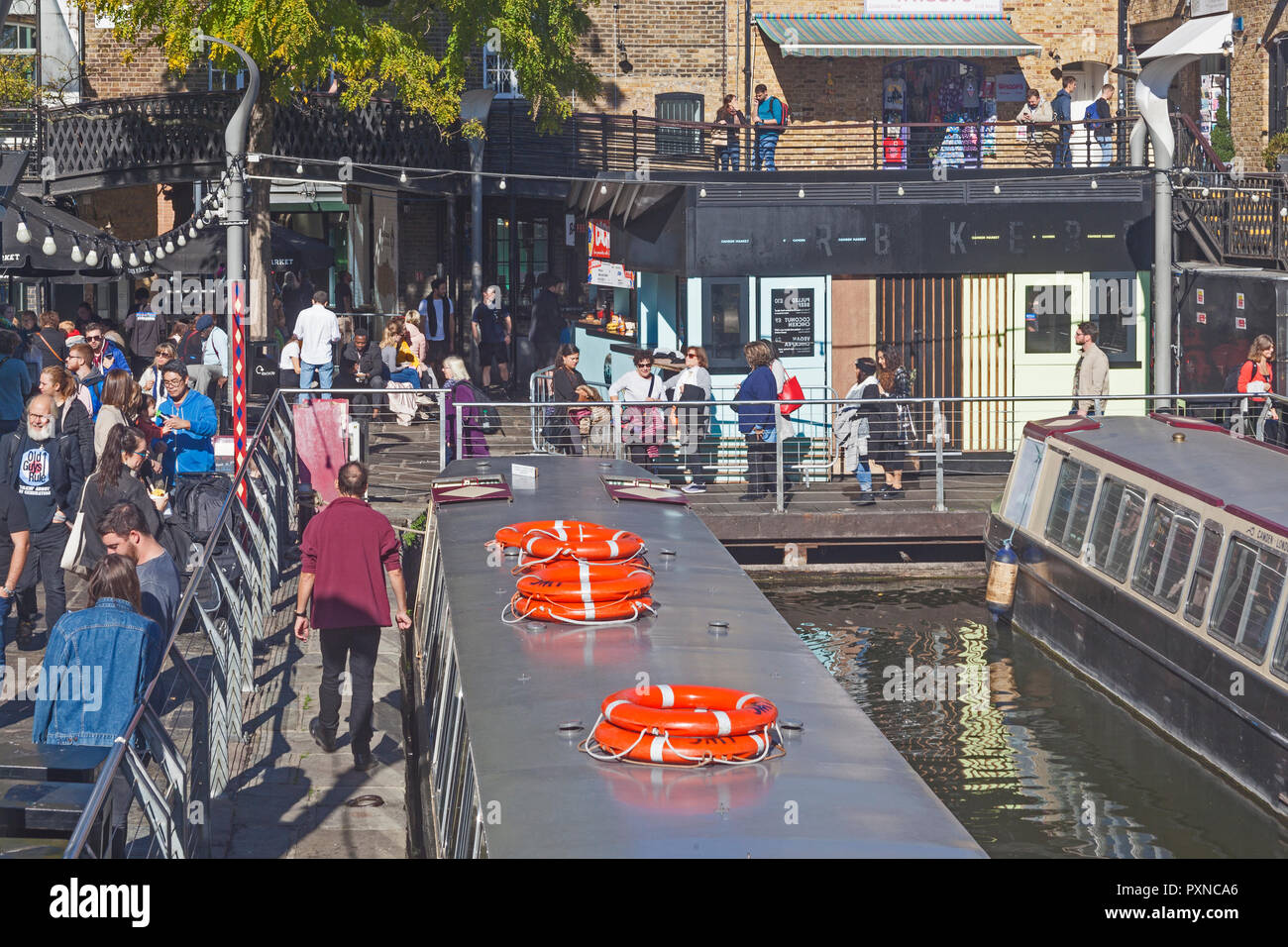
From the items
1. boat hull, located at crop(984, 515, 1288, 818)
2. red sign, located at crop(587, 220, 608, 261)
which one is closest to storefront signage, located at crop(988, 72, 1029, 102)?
red sign, located at crop(587, 220, 608, 261)

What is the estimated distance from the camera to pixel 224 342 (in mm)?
23641

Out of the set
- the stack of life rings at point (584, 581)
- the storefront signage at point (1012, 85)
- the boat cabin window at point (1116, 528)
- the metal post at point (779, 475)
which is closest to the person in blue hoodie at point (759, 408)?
the metal post at point (779, 475)

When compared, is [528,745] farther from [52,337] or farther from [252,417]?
[252,417]

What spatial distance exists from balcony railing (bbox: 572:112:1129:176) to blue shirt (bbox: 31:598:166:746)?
1792 cm

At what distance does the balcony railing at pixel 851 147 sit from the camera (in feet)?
88.2

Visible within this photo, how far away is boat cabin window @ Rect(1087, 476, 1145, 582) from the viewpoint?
14.8 m

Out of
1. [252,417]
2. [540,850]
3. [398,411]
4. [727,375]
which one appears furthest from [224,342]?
[540,850]

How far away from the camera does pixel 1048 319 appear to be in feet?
82.1

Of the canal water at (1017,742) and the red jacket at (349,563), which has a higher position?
the red jacket at (349,563)

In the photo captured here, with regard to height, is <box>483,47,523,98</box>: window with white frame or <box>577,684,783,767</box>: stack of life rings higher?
<box>483,47,523,98</box>: window with white frame

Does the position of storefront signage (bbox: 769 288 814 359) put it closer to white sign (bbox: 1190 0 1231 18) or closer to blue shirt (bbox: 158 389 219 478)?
blue shirt (bbox: 158 389 219 478)

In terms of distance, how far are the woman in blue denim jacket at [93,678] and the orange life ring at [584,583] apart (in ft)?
6.35

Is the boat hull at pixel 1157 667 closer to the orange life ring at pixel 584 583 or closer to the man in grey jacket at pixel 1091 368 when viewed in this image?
the man in grey jacket at pixel 1091 368

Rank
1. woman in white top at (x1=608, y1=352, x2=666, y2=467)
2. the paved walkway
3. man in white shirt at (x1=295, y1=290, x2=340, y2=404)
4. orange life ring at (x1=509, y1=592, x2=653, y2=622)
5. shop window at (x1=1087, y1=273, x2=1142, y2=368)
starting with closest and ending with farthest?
orange life ring at (x1=509, y1=592, x2=653, y2=622) → the paved walkway → woman in white top at (x1=608, y1=352, x2=666, y2=467) → man in white shirt at (x1=295, y1=290, x2=340, y2=404) → shop window at (x1=1087, y1=273, x2=1142, y2=368)
